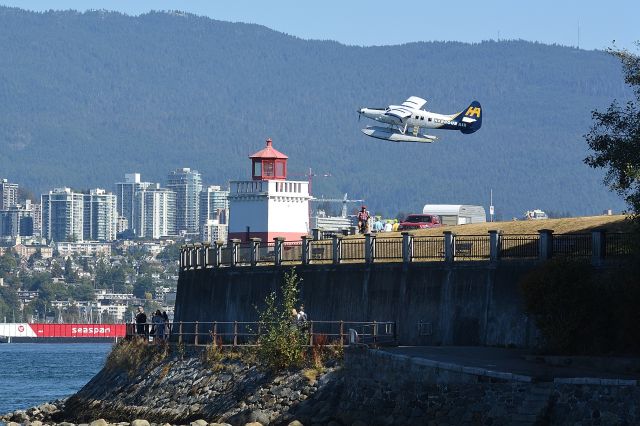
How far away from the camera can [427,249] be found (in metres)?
52.9

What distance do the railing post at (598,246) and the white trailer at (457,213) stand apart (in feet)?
123

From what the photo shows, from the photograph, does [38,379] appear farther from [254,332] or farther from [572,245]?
[572,245]

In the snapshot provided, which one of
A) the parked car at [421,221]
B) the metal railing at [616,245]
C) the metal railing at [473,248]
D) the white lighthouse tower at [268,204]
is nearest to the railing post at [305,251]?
the metal railing at [473,248]

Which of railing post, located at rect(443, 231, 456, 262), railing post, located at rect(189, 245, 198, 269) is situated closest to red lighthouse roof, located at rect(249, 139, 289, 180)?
railing post, located at rect(189, 245, 198, 269)

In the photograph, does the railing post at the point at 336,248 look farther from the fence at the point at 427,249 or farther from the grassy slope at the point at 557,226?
the grassy slope at the point at 557,226

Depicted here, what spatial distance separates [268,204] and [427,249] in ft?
112

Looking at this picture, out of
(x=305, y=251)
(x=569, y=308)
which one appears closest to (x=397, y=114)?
(x=305, y=251)

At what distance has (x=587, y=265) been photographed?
45344 millimetres

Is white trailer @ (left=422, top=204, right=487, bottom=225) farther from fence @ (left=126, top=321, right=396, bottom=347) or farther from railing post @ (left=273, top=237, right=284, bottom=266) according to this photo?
railing post @ (left=273, top=237, right=284, bottom=266)

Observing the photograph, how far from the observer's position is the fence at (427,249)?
4800 centimetres

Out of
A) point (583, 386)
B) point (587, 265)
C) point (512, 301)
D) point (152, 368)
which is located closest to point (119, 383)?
point (152, 368)

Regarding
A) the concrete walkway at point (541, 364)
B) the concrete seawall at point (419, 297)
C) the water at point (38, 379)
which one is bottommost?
the water at point (38, 379)

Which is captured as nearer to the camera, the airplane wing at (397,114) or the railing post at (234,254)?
the railing post at (234,254)

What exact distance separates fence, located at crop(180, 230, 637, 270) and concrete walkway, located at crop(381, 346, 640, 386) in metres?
3.64
